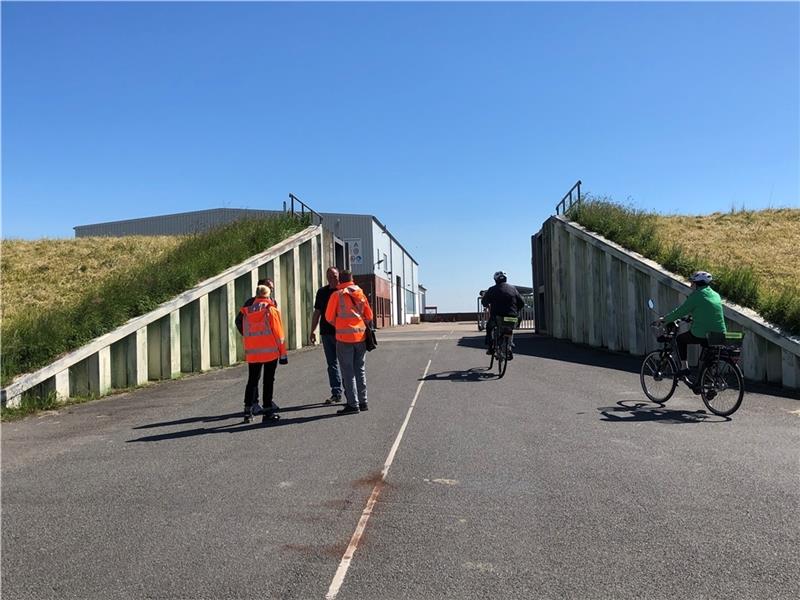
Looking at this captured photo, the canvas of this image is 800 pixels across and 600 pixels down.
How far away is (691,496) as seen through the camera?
16.1 feet

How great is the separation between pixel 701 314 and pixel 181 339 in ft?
32.4

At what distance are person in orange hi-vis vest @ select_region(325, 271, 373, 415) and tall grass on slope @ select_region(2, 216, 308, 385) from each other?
17.2 ft

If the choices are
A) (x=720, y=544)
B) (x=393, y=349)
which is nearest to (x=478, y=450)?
(x=720, y=544)

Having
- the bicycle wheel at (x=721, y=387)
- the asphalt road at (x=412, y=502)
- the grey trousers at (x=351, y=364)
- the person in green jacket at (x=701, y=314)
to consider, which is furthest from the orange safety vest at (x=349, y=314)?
the bicycle wheel at (x=721, y=387)

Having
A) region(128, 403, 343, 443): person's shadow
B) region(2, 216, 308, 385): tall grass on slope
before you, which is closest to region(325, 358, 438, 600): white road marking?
region(128, 403, 343, 443): person's shadow

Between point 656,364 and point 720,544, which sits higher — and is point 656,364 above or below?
above

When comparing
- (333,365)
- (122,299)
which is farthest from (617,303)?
(122,299)

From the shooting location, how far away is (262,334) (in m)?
7.95

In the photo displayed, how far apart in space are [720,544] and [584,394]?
19.1 feet

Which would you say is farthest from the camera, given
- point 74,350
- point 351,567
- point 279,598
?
point 74,350

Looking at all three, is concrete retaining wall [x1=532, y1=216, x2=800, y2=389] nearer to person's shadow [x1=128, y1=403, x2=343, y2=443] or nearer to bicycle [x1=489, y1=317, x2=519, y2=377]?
bicycle [x1=489, y1=317, x2=519, y2=377]

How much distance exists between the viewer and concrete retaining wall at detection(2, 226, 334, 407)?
10.4 meters

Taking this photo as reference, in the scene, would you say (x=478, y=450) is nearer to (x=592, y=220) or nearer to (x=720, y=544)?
(x=720, y=544)

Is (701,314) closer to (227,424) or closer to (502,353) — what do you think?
(502,353)
